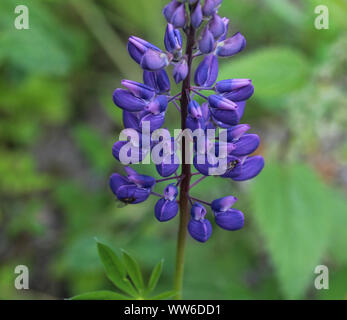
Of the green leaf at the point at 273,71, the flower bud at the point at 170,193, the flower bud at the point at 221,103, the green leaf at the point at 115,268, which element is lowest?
the green leaf at the point at 115,268

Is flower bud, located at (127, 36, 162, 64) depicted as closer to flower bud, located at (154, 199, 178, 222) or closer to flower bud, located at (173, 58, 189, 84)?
flower bud, located at (173, 58, 189, 84)

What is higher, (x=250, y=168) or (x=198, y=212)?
(x=250, y=168)

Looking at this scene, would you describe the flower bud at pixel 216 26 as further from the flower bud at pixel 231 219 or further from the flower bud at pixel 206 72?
the flower bud at pixel 231 219

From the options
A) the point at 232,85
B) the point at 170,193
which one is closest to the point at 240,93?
the point at 232,85

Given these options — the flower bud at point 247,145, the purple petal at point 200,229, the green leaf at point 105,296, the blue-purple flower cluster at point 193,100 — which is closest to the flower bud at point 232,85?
the blue-purple flower cluster at point 193,100

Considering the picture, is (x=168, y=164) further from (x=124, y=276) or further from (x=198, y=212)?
(x=124, y=276)

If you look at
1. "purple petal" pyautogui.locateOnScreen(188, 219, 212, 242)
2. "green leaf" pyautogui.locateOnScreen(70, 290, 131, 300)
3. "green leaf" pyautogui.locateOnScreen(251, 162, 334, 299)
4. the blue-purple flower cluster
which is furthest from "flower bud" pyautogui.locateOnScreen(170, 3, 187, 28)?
"green leaf" pyautogui.locateOnScreen(251, 162, 334, 299)
